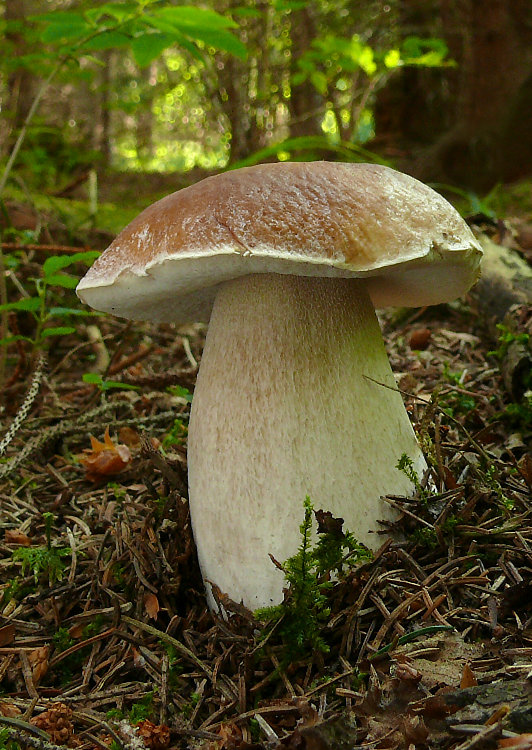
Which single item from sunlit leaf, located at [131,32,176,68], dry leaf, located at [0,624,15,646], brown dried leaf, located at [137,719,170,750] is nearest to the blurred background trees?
sunlit leaf, located at [131,32,176,68]

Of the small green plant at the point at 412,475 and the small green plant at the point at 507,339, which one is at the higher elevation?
the small green plant at the point at 507,339

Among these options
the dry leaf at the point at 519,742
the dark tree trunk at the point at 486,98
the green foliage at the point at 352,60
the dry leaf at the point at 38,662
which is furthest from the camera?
the dark tree trunk at the point at 486,98

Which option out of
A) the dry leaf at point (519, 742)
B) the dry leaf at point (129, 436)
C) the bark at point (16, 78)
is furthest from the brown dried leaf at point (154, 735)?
the bark at point (16, 78)

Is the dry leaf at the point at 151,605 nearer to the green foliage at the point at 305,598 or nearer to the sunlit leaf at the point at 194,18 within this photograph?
the green foliage at the point at 305,598

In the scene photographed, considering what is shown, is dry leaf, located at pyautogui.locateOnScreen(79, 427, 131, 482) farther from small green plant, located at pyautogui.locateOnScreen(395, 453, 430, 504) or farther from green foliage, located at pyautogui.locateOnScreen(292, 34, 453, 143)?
green foliage, located at pyautogui.locateOnScreen(292, 34, 453, 143)

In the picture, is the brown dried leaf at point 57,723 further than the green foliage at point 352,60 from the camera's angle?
No

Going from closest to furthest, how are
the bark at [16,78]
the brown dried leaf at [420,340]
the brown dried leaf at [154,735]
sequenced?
the brown dried leaf at [154,735]
the brown dried leaf at [420,340]
the bark at [16,78]

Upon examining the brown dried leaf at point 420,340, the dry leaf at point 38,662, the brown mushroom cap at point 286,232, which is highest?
the brown mushroom cap at point 286,232

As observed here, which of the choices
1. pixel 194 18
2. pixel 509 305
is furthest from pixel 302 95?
pixel 509 305
